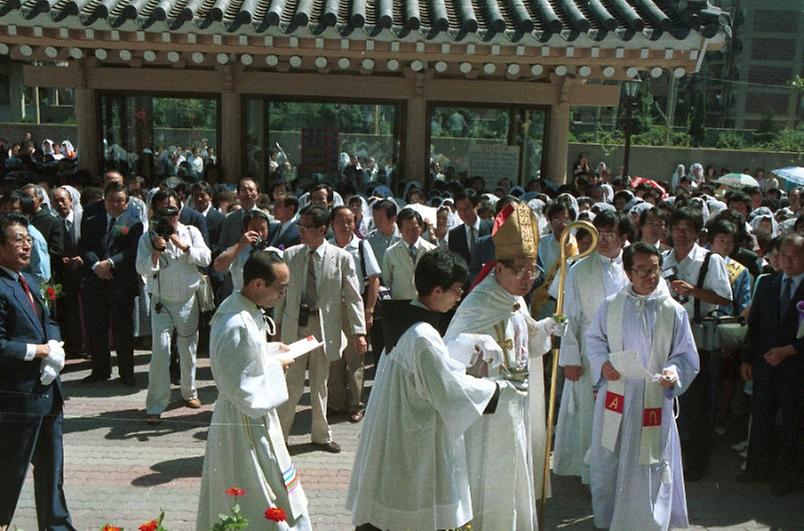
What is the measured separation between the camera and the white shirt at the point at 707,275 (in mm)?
5785

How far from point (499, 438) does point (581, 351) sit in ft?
4.98

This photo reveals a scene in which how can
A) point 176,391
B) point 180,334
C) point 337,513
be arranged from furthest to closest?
point 176,391, point 180,334, point 337,513

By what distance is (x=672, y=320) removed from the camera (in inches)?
181

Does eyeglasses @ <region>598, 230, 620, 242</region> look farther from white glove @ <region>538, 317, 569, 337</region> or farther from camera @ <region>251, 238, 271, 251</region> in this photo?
camera @ <region>251, 238, 271, 251</region>

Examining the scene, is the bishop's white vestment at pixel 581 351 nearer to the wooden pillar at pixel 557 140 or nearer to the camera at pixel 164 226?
the camera at pixel 164 226

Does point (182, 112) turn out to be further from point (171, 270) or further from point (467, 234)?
point (467, 234)

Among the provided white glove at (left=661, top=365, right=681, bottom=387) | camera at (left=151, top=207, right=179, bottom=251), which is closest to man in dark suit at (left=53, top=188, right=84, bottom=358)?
camera at (left=151, top=207, right=179, bottom=251)

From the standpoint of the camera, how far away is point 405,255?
7.09 meters

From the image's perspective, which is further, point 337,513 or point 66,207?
point 66,207

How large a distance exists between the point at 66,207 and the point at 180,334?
2.26 m

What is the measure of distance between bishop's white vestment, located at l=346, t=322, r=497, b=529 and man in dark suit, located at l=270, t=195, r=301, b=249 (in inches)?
149

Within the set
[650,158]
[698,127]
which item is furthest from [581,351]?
[698,127]

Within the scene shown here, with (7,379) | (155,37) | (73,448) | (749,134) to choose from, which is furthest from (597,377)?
(749,134)

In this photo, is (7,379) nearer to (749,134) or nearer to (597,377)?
(597,377)
